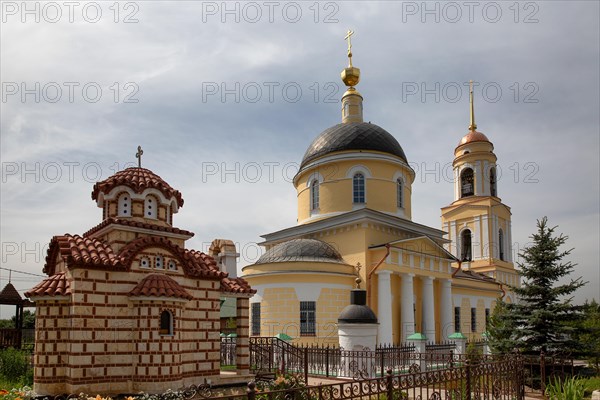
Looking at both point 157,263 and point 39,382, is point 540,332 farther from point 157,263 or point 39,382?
point 39,382

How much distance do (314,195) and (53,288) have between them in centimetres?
1864

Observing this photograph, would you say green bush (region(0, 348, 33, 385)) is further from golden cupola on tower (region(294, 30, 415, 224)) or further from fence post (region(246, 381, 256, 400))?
golden cupola on tower (region(294, 30, 415, 224))

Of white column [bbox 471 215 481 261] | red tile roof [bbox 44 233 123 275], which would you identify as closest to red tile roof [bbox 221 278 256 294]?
red tile roof [bbox 44 233 123 275]

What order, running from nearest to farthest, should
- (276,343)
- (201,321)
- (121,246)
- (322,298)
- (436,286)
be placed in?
(121,246), (201,321), (276,343), (322,298), (436,286)

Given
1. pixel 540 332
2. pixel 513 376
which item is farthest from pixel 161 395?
pixel 540 332

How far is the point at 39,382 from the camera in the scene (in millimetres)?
11359

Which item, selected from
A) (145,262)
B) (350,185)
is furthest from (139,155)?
(350,185)

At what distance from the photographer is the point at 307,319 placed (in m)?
22.6

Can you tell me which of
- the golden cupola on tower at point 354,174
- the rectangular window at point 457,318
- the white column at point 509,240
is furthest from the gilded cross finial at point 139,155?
the white column at point 509,240

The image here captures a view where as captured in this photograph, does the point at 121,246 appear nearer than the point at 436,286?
Yes

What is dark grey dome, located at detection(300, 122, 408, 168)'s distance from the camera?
91.3 feet

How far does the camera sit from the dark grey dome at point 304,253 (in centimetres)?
2381

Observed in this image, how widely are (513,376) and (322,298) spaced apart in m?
11.9

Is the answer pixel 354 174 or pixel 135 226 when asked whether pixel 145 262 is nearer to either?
pixel 135 226
